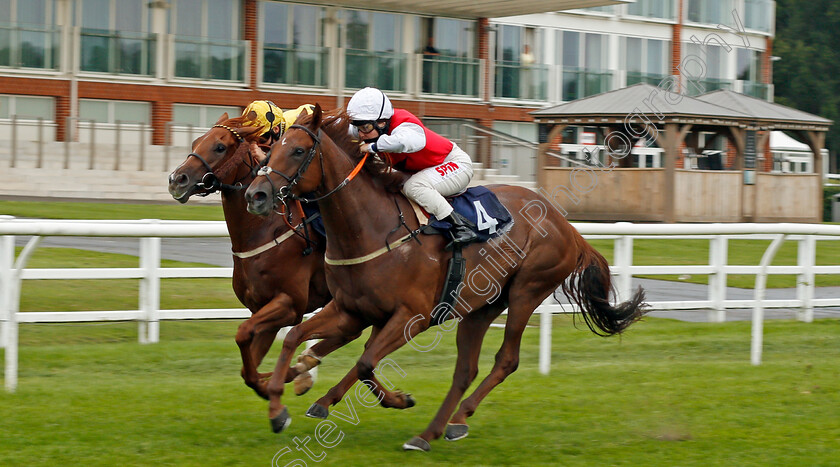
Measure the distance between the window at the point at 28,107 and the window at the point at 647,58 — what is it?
16.9m

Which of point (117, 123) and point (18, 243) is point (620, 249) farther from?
point (117, 123)

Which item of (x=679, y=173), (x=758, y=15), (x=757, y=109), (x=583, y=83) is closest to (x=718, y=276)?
(x=679, y=173)

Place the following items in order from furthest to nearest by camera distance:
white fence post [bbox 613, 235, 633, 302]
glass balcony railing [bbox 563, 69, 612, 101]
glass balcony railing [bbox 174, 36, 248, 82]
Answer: glass balcony railing [bbox 563, 69, 612, 101]
glass balcony railing [bbox 174, 36, 248, 82]
white fence post [bbox 613, 235, 633, 302]

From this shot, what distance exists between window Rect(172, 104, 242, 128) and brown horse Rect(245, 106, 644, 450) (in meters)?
18.4

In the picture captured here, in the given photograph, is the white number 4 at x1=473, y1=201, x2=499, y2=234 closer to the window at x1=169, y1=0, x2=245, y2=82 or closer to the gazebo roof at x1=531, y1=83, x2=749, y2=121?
the gazebo roof at x1=531, y1=83, x2=749, y2=121

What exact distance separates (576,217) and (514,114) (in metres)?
7.90

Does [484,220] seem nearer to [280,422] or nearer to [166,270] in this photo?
[280,422]

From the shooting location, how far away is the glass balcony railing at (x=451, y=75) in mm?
26141

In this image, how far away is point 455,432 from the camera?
217 inches

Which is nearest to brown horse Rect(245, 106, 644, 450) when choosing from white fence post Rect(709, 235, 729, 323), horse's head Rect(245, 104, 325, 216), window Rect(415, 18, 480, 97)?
horse's head Rect(245, 104, 325, 216)

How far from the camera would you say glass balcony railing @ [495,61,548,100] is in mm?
27750

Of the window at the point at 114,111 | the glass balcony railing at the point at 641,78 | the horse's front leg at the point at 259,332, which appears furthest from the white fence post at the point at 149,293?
the glass balcony railing at the point at 641,78

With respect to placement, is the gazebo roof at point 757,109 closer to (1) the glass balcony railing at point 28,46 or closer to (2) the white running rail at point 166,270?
(2) the white running rail at point 166,270

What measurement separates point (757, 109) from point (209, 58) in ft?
38.8
